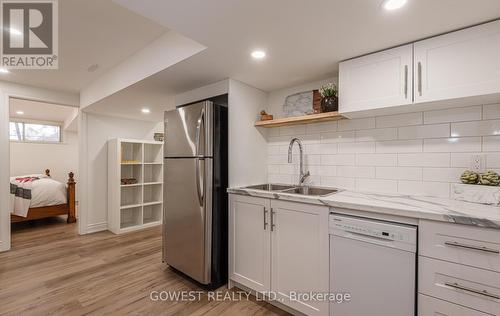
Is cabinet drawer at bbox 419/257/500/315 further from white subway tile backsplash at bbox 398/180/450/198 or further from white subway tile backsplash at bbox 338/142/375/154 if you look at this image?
white subway tile backsplash at bbox 338/142/375/154

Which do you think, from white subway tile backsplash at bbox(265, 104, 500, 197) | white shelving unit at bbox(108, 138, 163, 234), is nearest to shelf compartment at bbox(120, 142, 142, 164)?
white shelving unit at bbox(108, 138, 163, 234)

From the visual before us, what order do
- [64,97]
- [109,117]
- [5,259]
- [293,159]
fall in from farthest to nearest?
[109,117]
[64,97]
[5,259]
[293,159]

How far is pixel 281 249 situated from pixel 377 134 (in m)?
1.30

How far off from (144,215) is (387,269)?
4.23 meters

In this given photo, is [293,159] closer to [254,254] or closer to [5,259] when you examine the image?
[254,254]

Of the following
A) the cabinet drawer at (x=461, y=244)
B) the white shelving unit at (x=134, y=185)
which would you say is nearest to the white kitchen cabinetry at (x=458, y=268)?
the cabinet drawer at (x=461, y=244)

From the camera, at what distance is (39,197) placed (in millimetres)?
4031

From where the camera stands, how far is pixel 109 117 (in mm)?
4098

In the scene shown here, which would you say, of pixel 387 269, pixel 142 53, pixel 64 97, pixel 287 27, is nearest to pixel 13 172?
pixel 64 97

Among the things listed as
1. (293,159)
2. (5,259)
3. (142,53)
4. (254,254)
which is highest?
(142,53)

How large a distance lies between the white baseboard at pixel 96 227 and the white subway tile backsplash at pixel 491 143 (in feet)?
16.6

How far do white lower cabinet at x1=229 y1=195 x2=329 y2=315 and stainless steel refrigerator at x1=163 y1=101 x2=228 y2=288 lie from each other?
0.14 m

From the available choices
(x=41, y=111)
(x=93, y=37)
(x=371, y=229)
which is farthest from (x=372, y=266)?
(x=41, y=111)

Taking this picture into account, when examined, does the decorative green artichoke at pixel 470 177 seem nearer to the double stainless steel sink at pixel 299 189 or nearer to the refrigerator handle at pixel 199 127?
the double stainless steel sink at pixel 299 189
